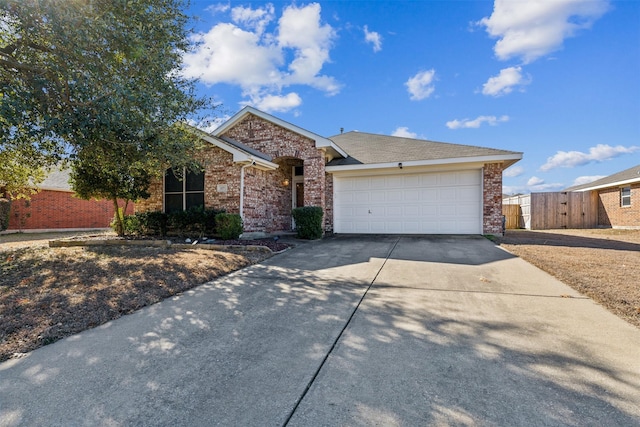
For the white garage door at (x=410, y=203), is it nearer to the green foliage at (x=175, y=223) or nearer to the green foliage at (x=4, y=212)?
the green foliage at (x=175, y=223)

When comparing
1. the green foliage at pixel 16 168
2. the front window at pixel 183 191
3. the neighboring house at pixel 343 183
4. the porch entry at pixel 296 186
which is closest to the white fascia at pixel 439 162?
the neighboring house at pixel 343 183

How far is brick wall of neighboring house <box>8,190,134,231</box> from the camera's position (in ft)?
47.2

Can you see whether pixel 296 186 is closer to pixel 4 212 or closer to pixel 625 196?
pixel 4 212

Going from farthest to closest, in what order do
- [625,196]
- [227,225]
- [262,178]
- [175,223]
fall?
1. [625,196]
2. [262,178]
3. [175,223]
4. [227,225]

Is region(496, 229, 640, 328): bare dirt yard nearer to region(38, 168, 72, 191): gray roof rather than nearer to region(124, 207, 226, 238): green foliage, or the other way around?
region(124, 207, 226, 238): green foliage

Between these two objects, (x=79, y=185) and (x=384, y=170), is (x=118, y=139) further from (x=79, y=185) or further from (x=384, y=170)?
(x=384, y=170)

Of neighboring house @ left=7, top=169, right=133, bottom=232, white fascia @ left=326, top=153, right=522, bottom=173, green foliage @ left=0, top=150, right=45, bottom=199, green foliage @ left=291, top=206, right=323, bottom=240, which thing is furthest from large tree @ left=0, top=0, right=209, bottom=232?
neighboring house @ left=7, top=169, right=133, bottom=232

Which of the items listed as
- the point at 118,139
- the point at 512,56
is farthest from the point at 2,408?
the point at 512,56

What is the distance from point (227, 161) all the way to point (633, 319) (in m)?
9.99

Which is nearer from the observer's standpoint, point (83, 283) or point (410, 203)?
point (83, 283)

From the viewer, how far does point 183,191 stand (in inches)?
421

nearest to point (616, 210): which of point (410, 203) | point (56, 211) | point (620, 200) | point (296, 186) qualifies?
point (620, 200)

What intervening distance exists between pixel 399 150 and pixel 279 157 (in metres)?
5.12

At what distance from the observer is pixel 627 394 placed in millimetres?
2098
